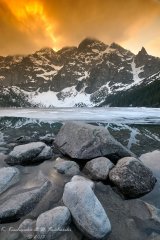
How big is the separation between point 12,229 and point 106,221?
106 inches

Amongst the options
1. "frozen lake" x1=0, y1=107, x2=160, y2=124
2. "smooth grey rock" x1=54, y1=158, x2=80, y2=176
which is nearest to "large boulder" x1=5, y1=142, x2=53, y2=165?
"smooth grey rock" x1=54, y1=158, x2=80, y2=176

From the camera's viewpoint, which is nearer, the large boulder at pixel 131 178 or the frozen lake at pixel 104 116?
the large boulder at pixel 131 178

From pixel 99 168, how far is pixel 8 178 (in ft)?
12.4

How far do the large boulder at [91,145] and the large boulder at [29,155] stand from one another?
1333 millimetres

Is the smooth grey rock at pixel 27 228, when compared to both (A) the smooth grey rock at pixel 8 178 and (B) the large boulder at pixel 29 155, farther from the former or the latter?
(B) the large boulder at pixel 29 155

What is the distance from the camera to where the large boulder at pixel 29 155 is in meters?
12.8

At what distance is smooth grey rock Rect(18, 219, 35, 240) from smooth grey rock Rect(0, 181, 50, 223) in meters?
0.53

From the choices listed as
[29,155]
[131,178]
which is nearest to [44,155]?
[29,155]

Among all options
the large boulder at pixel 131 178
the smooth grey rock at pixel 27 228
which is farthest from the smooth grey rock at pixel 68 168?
the smooth grey rock at pixel 27 228

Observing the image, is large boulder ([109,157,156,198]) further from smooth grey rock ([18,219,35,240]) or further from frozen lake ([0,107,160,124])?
frozen lake ([0,107,160,124])

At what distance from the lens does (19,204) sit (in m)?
8.29

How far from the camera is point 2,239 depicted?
23.3 ft

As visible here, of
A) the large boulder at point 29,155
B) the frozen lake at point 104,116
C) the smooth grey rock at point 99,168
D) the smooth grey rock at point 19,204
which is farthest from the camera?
the frozen lake at point 104,116

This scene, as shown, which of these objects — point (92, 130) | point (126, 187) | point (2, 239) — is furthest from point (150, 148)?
point (2, 239)
